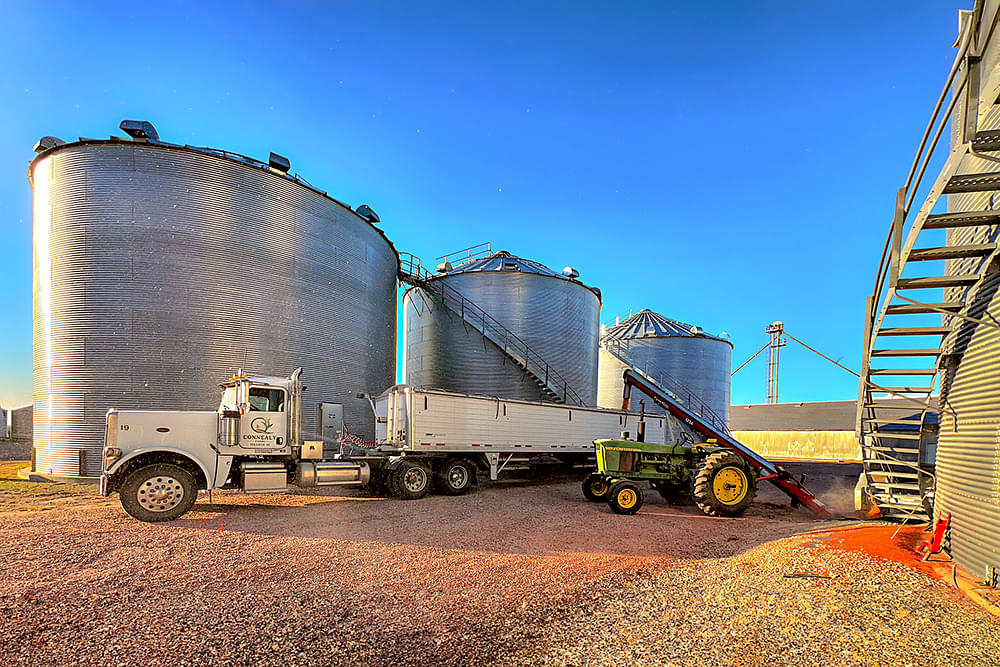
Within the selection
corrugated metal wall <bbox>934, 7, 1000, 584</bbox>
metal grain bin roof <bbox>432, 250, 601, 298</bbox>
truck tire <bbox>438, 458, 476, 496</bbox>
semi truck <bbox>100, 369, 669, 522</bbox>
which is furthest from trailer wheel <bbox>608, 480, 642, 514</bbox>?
metal grain bin roof <bbox>432, 250, 601, 298</bbox>

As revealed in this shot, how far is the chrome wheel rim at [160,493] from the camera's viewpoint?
416 inches

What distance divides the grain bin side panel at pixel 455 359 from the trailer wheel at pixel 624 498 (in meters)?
10.6

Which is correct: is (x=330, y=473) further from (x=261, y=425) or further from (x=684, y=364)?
(x=684, y=364)

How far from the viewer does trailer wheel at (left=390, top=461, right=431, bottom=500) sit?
46.5 ft

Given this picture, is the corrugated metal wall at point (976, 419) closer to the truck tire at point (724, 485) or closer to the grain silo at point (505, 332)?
the truck tire at point (724, 485)

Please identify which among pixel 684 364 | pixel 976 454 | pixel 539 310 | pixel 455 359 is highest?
pixel 539 310

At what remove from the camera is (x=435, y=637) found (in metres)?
5.07

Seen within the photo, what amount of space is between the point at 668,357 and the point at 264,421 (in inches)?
1147

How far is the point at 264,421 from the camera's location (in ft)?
40.3

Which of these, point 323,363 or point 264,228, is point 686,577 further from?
point 264,228

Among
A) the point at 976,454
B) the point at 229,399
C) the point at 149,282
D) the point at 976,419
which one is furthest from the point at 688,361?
the point at 149,282

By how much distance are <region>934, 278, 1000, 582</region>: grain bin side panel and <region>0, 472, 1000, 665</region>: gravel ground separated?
98 centimetres

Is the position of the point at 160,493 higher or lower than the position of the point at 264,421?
lower

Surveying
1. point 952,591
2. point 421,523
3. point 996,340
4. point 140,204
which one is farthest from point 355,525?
point 140,204
